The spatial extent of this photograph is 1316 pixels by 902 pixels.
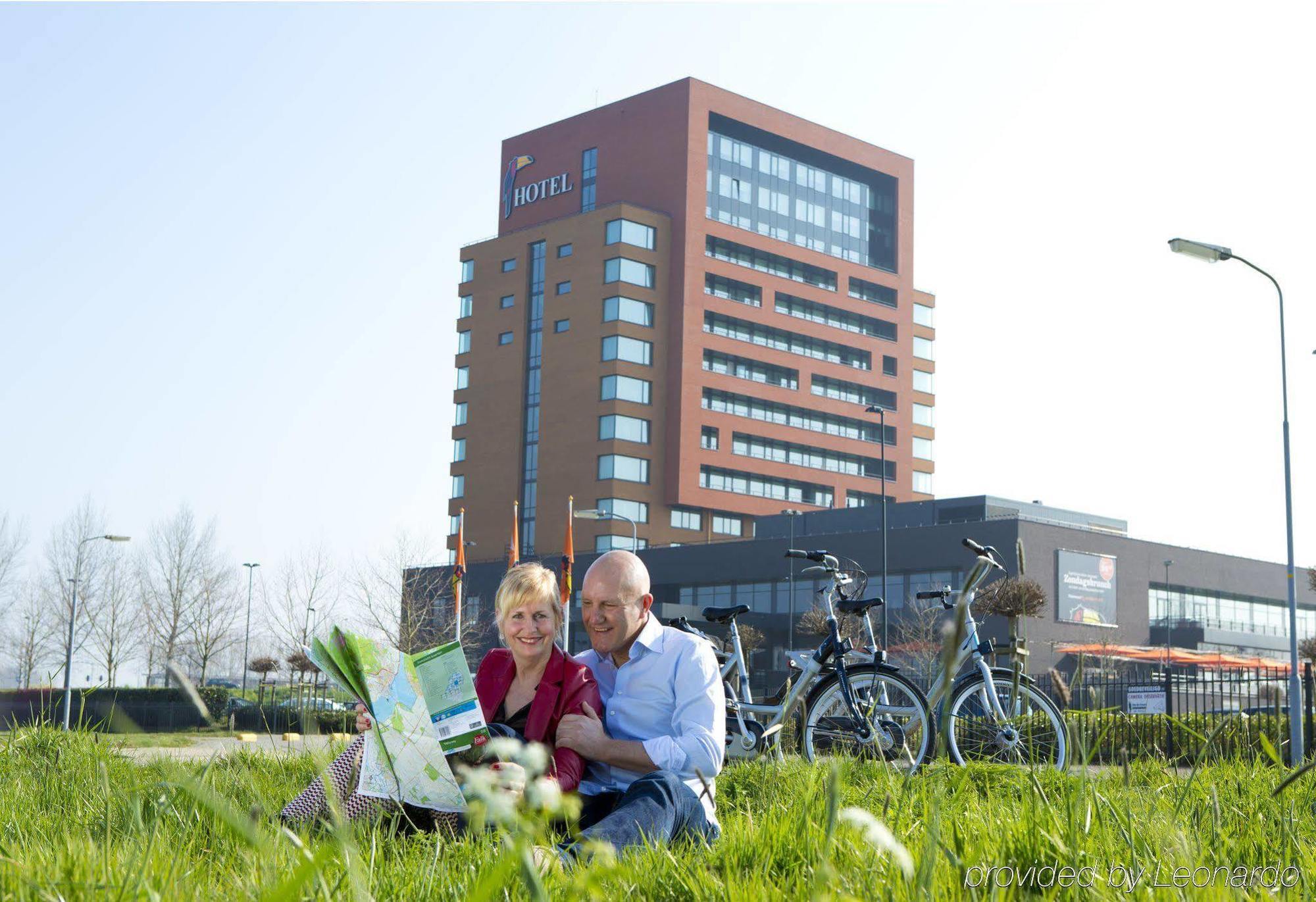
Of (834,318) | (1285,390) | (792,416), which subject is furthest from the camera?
(834,318)

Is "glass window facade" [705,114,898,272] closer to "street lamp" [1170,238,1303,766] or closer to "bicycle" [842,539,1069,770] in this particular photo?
"street lamp" [1170,238,1303,766]

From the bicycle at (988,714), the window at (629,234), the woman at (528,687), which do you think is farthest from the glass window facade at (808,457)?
the woman at (528,687)

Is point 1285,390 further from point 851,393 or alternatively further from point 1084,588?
point 851,393

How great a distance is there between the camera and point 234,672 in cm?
8169

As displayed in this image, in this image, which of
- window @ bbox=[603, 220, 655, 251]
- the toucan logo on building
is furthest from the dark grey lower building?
the toucan logo on building

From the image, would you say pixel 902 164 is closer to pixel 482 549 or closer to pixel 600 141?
pixel 600 141

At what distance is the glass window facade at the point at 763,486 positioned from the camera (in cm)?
6856

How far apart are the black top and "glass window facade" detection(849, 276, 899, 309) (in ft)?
243

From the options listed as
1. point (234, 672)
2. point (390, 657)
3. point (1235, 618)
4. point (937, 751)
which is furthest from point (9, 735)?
point (234, 672)

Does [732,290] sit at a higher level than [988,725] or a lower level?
higher

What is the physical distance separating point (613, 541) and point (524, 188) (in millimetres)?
24821

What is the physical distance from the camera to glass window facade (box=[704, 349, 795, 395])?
230 ft

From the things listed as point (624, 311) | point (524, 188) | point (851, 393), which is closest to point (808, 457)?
point (851, 393)

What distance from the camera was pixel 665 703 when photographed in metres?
4.36
